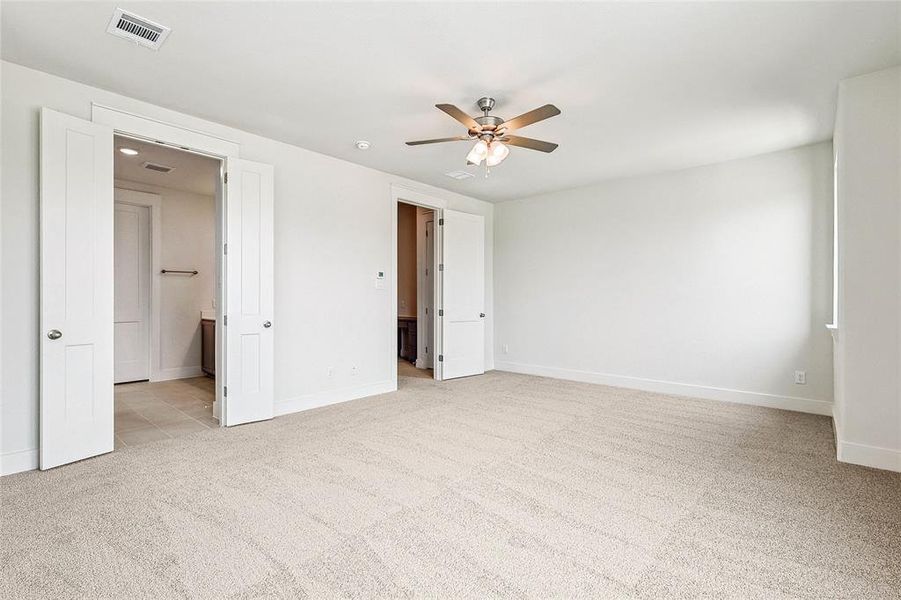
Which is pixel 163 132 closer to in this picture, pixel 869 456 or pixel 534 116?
pixel 534 116

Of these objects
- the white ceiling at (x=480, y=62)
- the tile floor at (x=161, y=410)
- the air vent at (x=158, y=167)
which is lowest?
the tile floor at (x=161, y=410)

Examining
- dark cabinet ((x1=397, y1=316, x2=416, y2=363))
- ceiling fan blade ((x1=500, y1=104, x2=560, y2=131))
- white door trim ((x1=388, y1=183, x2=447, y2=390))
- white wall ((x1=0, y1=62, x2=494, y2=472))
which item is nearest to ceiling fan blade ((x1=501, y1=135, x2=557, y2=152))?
ceiling fan blade ((x1=500, y1=104, x2=560, y2=131))

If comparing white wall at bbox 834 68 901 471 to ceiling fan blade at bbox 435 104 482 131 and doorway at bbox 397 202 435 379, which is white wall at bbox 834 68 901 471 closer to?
ceiling fan blade at bbox 435 104 482 131

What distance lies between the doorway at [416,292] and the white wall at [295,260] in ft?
3.82

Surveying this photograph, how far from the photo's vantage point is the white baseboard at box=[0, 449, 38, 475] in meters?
2.79

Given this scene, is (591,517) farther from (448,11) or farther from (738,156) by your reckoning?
(738,156)

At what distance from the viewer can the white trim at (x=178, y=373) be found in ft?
19.8

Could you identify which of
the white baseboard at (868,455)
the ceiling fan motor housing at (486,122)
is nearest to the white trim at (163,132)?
the ceiling fan motor housing at (486,122)

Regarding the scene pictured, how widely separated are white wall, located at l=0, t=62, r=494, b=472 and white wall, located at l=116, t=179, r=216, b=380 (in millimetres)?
2296

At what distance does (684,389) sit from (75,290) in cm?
589

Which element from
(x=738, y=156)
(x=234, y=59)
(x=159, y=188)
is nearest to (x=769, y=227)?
(x=738, y=156)

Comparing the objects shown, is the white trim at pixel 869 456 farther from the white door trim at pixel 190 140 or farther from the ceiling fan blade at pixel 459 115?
Result: the white door trim at pixel 190 140

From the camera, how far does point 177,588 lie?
5.64 feet

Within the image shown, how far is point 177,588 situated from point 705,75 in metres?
4.06
